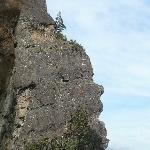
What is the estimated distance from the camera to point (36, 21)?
5209cm

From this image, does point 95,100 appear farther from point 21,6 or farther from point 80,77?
point 21,6

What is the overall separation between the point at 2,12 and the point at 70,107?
1228cm

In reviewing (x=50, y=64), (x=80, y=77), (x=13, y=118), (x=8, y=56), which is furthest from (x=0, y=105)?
(x=80, y=77)

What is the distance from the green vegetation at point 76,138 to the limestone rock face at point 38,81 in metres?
0.61

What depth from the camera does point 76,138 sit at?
50438 mm

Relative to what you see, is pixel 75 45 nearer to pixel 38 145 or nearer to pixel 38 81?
pixel 38 81

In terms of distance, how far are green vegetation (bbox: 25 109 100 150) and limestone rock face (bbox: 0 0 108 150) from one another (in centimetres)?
61

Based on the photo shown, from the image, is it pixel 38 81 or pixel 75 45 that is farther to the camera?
pixel 75 45

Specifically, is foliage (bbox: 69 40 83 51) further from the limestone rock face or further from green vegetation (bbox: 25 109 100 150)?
green vegetation (bbox: 25 109 100 150)

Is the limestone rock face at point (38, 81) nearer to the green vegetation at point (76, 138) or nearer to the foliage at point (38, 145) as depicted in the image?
the foliage at point (38, 145)

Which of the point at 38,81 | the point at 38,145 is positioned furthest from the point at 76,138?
the point at 38,81

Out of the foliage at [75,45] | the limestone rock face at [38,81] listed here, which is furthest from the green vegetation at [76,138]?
the foliage at [75,45]

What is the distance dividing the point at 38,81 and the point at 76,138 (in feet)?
23.4

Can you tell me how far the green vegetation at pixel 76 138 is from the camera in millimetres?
48656
